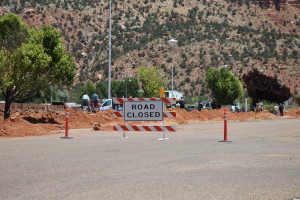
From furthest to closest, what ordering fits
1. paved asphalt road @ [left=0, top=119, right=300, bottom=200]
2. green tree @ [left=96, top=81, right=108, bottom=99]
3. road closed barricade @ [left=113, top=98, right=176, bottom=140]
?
green tree @ [left=96, top=81, right=108, bottom=99] → road closed barricade @ [left=113, top=98, right=176, bottom=140] → paved asphalt road @ [left=0, top=119, right=300, bottom=200]

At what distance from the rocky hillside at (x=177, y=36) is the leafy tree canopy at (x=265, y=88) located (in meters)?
21.0

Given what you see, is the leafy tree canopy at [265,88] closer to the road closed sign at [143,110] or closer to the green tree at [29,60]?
the green tree at [29,60]

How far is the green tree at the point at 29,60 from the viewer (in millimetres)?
28625

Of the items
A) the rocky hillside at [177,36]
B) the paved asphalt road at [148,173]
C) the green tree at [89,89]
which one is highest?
the rocky hillside at [177,36]

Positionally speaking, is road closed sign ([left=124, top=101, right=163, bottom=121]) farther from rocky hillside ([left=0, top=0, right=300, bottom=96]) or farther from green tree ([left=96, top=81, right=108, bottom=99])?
rocky hillside ([left=0, top=0, right=300, bottom=96])

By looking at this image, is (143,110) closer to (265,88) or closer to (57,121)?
(57,121)

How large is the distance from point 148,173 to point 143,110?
31.7ft

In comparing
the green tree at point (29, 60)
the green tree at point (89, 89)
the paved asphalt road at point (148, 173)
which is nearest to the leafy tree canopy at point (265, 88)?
the green tree at point (89, 89)

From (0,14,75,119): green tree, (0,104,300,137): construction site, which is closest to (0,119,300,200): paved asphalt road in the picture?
(0,104,300,137): construction site

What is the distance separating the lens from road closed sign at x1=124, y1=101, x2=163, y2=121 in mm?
19688

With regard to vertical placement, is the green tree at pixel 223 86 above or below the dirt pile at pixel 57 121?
above

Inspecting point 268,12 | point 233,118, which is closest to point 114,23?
point 268,12

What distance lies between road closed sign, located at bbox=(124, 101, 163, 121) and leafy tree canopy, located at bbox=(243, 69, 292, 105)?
208 feet

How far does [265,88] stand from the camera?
81312 millimetres
